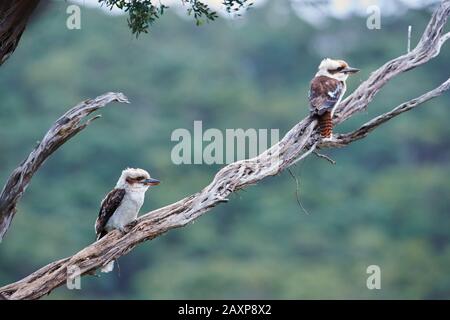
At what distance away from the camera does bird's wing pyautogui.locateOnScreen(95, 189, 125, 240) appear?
6508 millimetres

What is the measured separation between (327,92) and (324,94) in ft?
0.14

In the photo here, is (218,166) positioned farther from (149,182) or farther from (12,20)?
(12,20)

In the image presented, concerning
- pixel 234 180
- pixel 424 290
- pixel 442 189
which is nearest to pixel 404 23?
pixel 442 189

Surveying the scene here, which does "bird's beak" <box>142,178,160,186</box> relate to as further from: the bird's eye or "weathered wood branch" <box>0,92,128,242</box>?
the bird's eye

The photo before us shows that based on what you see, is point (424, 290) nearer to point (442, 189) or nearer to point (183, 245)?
point (442, 189)

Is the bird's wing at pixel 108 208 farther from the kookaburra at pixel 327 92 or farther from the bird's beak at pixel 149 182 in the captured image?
the kookaburra at pixel 327 92

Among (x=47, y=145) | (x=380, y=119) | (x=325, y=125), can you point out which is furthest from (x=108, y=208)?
(x=380, y=119)

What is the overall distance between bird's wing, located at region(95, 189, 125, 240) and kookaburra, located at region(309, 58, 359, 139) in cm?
108

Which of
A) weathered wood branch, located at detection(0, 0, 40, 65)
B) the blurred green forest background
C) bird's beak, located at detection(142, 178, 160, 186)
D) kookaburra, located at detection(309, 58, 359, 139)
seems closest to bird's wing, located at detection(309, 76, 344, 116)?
kookaburra, located at detection(309, 58, 359, 139)

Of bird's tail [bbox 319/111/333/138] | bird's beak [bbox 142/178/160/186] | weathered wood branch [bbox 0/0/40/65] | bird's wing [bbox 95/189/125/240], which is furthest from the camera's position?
bird's beak [bbox 142/178/160/186]

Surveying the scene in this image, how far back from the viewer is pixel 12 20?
5840mm

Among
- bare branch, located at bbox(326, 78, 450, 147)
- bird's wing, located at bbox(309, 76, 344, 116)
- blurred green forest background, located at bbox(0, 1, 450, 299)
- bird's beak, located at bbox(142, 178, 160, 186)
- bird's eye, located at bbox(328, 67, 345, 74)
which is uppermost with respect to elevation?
blurred green forest background, located at bbox(0, 1, 450, 299)

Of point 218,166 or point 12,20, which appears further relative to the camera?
point 218,166
